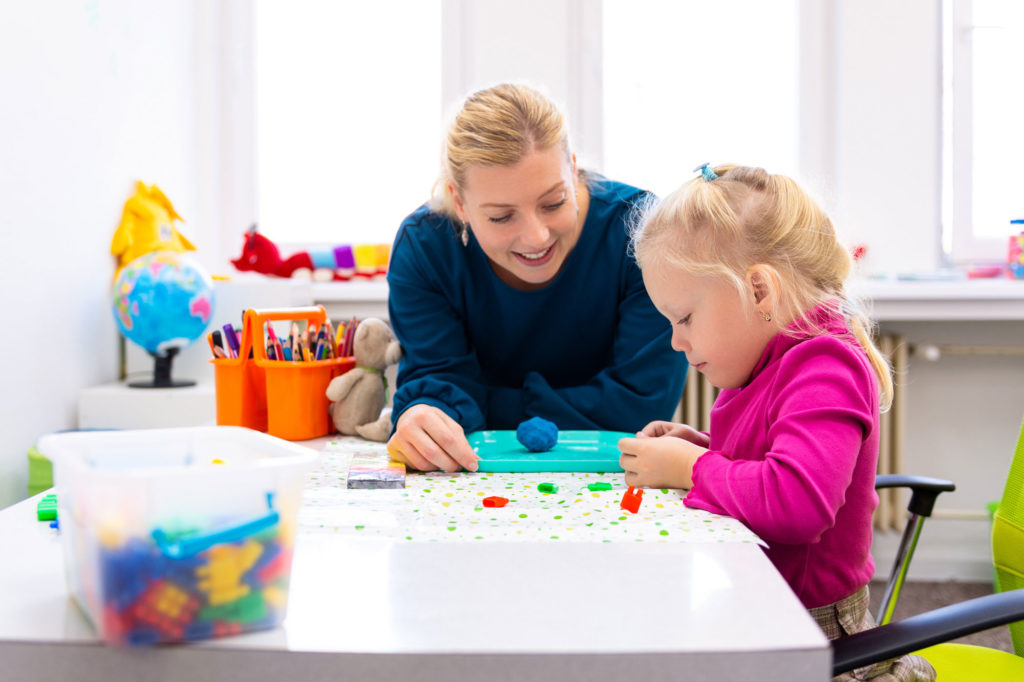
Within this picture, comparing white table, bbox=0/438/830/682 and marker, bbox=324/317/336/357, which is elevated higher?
marker, bbox=324/317/336/357

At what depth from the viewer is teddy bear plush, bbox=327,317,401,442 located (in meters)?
1.25

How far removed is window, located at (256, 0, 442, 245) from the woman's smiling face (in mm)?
1541

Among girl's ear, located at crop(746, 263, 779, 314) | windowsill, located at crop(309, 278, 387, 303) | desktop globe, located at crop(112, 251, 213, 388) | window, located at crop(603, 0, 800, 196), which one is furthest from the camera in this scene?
window, located at crop(603, 0, 800, 196)

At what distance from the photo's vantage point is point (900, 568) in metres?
1.14

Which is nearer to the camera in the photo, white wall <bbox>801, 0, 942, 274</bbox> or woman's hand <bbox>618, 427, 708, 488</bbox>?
woman's hand <bbox>618, 427, 708, 488</bbox>

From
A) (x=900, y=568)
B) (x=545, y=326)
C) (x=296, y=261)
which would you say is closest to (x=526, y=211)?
(x=545, y=326)

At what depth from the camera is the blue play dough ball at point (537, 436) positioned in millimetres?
1093

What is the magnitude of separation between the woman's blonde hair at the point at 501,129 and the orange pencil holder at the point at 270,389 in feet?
1.14

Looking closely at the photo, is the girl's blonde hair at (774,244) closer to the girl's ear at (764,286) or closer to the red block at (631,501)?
the girl's ear at (764,286)

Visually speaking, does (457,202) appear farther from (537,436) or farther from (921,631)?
(921,631)

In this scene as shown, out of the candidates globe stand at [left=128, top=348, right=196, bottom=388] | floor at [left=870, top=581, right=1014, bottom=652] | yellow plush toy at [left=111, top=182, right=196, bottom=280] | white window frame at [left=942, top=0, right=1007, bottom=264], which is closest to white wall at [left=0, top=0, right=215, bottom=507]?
yellow plush toy at [left=111, top=182, right=196, bottom=280]

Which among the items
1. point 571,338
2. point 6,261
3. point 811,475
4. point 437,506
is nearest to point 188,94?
point 6,261

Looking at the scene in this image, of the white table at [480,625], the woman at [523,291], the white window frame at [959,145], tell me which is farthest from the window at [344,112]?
the white table at [480,625]

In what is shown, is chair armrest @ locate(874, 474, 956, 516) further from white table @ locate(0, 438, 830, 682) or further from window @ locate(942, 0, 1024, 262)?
window @ locate(942, 0, 1024, 262)
